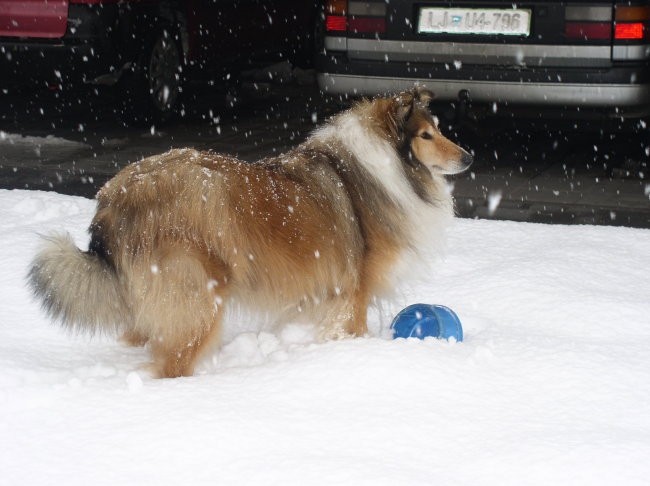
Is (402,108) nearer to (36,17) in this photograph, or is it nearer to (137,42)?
(36,17)

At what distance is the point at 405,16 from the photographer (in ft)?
19.9

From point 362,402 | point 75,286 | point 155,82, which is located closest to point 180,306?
point 75,286

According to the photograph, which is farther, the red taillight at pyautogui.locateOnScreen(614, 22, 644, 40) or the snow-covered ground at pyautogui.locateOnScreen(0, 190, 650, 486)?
the red taillight at pyautogui.locateOnScreen(614, 22, 644, 40)

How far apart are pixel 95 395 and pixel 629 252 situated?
2.86 metres

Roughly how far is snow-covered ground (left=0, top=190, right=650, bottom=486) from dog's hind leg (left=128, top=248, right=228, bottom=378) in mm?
97

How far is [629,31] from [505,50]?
0.73 meters

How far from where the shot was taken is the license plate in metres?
5.85

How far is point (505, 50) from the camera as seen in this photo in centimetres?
589

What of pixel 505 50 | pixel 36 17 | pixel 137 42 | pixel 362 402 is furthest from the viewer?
pixel 137 42

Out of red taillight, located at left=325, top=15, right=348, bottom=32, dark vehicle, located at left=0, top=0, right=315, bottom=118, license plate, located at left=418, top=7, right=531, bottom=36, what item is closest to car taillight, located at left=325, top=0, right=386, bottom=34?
red taillight, located at left=325, top=15, right=348, bottom=32

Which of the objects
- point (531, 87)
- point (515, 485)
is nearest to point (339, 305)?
point (515, 485)

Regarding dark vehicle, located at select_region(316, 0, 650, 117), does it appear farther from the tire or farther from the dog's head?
the dog's head

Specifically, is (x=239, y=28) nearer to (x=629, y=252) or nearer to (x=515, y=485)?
(x=629, y=252)

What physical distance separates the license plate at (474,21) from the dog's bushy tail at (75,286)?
3421 millimetres
